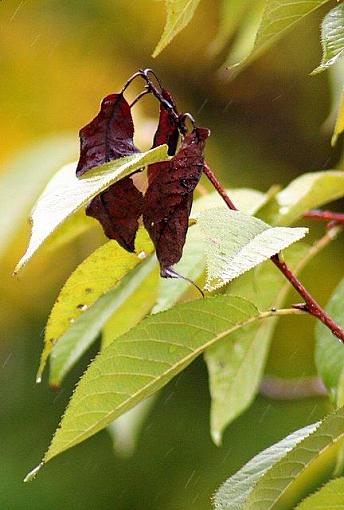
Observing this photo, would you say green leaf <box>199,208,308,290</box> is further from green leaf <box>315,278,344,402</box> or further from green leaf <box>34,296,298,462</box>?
green leaf <box>315,278,344,402</box>

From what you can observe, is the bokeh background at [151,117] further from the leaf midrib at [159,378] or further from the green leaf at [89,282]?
the leaf midrib at [159,378]

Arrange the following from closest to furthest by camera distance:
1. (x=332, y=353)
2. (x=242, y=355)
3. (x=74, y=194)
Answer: (x=74, y=194) < (x=332, y=353) < (x=242, y=355)

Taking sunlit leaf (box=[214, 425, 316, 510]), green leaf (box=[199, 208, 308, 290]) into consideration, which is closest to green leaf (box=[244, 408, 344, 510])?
sunlit leaf (box=[214, 425, 316, 510])

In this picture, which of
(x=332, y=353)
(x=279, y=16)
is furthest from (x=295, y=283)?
(x=332, y=353)

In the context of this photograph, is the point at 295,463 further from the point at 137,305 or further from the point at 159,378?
the point at 137,305

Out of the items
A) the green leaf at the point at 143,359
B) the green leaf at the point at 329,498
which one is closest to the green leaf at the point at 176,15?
the green leaf at the point at 143,359
